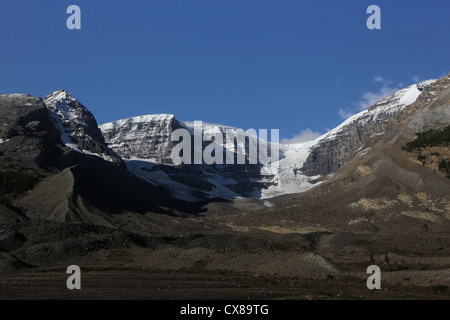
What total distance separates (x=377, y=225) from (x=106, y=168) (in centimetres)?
8642

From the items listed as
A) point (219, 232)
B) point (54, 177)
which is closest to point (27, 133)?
point (54, 177)

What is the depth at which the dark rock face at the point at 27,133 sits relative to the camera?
128 m

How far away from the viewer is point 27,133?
5399 inches

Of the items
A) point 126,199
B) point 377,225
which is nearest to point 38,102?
point 126,199

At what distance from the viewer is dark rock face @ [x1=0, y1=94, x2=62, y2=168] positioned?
12825cm

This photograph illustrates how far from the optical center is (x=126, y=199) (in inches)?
4685

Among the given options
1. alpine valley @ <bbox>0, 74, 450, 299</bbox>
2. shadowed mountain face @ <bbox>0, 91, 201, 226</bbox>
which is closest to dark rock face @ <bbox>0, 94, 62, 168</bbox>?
shadowed mountain face @ <bbox>0, 91, 201, 226</bbox>

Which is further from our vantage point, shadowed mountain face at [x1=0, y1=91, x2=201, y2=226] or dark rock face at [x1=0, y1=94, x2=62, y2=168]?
dark rock face at [x1=0, y1=94, x2=62, y2=168]

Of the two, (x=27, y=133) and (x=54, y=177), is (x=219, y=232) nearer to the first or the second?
(x=54, y=177)

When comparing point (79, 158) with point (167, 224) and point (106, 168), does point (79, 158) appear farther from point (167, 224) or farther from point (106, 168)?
point (167, 224)

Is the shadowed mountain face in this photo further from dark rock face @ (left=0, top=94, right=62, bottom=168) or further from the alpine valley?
the alpine valley

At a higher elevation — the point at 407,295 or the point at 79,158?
the point at 79,158

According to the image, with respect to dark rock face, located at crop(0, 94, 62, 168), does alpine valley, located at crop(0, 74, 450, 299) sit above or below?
below

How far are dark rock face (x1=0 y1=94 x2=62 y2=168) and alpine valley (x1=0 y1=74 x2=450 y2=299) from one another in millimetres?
475
